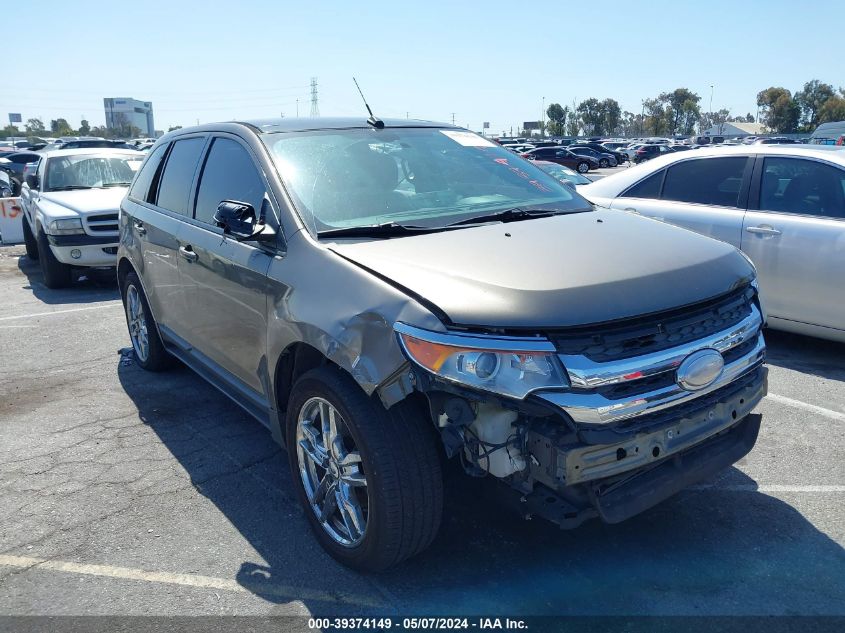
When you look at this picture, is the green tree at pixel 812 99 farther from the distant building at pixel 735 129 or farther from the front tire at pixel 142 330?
the front tire at pixel 142 330

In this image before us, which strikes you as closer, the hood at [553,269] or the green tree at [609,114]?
the hood at [553,269]

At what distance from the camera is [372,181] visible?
12.3 feet

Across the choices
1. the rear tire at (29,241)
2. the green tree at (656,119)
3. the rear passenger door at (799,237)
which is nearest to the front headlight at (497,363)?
the rear passenger door at (799,237)

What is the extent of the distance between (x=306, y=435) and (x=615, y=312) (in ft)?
4.85

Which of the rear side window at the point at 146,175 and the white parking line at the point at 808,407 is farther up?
the rear side window at the point at 146,175

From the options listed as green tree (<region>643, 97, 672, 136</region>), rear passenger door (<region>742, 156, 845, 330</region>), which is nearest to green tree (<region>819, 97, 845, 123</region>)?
green tree (<region>643, 97, 672, 136</region>)

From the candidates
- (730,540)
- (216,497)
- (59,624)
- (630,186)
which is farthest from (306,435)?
(630,186)

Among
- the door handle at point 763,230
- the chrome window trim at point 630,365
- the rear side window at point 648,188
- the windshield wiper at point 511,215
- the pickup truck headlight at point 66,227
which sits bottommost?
the pickup truck headlight at point 66,227

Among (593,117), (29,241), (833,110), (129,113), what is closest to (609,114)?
(593,117)

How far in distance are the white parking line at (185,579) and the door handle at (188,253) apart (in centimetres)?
176

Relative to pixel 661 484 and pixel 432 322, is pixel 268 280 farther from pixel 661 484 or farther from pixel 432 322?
pixel 661 484

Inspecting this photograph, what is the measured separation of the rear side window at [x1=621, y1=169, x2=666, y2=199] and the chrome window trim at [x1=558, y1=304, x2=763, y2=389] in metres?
4.12

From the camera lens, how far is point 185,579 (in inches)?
123

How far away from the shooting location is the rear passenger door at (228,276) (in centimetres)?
357
